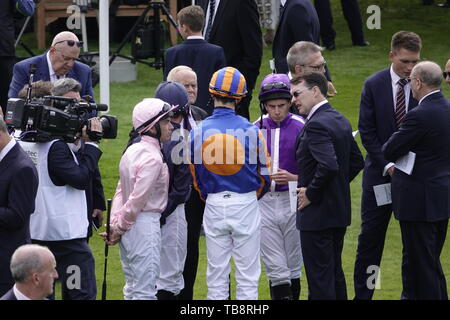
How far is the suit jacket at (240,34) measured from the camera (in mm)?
10656

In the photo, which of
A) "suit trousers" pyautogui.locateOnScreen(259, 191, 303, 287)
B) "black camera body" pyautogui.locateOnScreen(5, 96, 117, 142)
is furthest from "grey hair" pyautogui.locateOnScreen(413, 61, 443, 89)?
"black camera body" pyautogui.locateOnScreen(5, 96, 117, 142)

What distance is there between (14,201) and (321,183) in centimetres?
212

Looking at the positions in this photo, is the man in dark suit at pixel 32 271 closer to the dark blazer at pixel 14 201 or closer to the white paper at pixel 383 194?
the dark blazer at pixel 14 201

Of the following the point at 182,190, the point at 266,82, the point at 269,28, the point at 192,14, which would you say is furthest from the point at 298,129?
the point at 269,28

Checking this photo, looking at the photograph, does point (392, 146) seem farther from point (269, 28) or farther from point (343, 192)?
point (269, 28)

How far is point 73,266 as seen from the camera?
7898 millimetres

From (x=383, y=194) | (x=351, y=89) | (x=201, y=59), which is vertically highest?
(x=201, y=59)

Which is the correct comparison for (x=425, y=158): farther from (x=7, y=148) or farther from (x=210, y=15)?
(x=210, y=15)

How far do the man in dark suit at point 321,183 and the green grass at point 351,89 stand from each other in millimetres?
1127

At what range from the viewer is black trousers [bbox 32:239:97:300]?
7.89 metres

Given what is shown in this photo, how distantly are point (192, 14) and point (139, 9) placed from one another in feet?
24.2

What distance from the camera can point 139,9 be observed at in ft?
56.6

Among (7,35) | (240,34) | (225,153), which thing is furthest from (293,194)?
(7,35)

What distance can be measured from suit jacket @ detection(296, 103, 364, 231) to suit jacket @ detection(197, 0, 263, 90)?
9.09 ft
